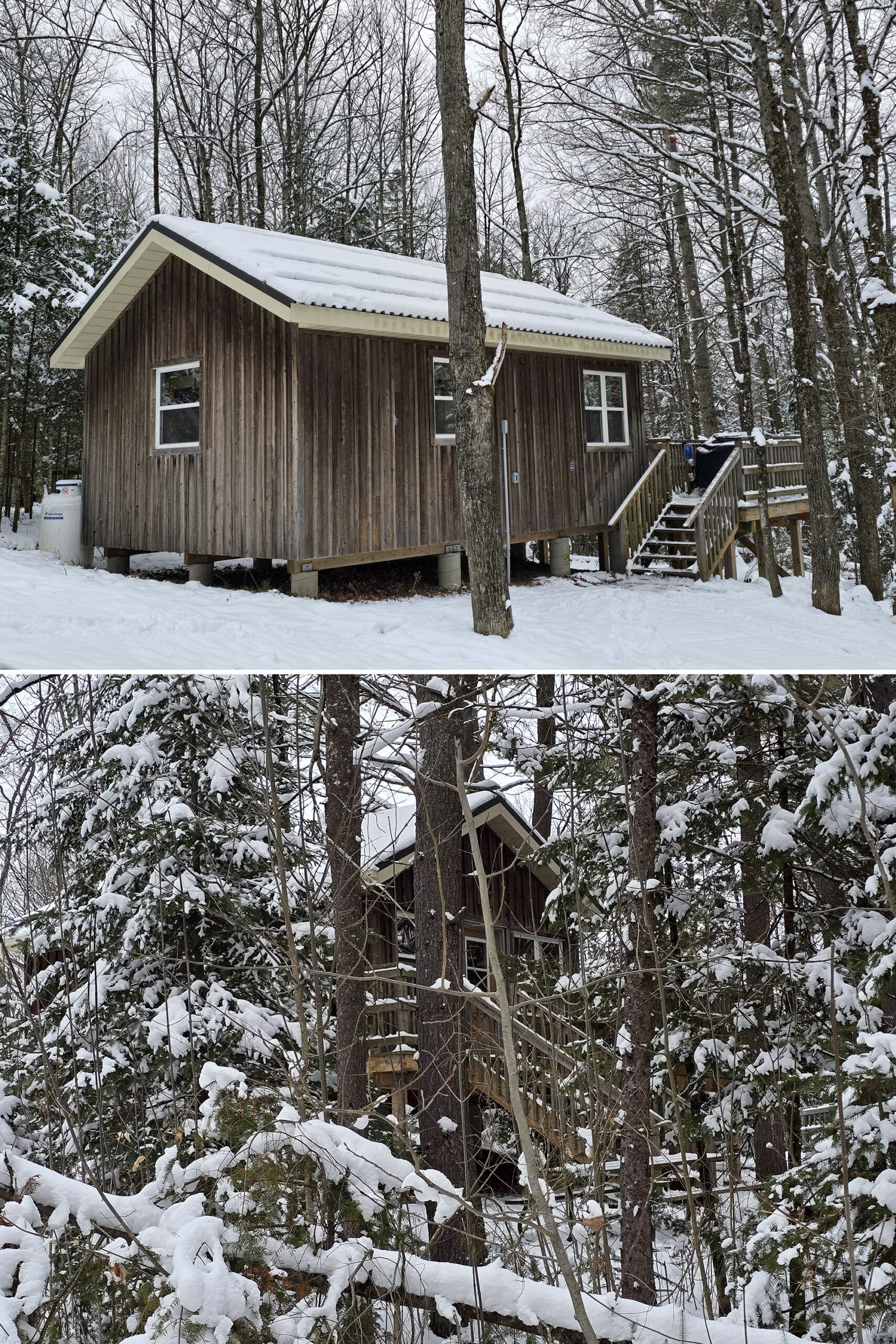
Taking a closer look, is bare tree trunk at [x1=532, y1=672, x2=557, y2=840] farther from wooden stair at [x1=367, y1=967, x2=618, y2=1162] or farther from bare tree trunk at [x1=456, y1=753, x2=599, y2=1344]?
bare tree trunk at [x1=456, y1=753, x2=599, y2=1344]

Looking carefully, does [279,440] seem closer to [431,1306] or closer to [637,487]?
[637,487]

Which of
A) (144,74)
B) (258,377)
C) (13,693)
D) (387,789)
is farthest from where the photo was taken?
(144,74)

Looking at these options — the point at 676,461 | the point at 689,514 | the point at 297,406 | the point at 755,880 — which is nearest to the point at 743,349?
the point at 689,514

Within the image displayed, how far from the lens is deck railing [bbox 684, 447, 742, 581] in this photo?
14289mm

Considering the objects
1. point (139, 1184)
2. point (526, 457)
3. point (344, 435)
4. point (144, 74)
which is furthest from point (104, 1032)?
point (144, 74)

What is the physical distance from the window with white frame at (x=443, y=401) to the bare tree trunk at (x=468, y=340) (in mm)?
3587

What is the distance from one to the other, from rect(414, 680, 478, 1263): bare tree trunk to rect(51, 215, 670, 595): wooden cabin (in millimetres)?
4168

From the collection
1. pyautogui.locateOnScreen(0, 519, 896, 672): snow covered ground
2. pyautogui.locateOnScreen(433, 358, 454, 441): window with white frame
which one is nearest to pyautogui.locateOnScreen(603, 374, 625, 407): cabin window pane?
pyautogui.locateOnScreen(433, 358, 454, 441): window with white frame

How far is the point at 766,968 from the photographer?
5672mm

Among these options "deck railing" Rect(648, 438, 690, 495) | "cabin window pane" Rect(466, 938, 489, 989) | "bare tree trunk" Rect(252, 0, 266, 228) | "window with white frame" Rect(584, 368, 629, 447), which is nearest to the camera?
"cabin window pane" Rect(466, 938, 489, 989)

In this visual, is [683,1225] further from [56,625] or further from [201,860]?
[56,625]

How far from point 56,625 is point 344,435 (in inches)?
181

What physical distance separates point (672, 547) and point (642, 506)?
0.77 meters

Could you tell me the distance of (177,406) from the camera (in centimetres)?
1205
